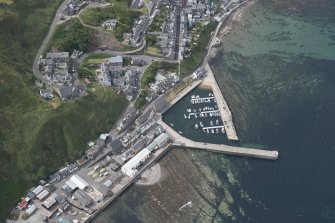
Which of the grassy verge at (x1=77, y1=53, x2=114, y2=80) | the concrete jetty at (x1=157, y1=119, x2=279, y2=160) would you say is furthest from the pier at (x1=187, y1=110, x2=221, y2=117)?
the grassy verge at (x1=77, y1=53, x2=114, y2=80)

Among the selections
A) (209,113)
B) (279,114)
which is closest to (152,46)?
(209,113)

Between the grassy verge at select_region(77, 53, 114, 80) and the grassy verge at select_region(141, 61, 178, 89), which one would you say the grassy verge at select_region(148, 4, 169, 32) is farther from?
the grassy verge at select_region(77, 53, 114, 80)

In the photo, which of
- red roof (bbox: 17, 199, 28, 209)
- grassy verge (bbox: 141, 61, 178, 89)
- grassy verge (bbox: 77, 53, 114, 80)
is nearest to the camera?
red roof (bbox: 17, 199, 28, 209)

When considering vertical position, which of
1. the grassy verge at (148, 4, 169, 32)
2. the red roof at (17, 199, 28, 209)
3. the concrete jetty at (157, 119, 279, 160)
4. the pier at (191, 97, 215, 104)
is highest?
the grassy verge at (148, 4, 169, 32)

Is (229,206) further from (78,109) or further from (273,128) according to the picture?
(78,109)

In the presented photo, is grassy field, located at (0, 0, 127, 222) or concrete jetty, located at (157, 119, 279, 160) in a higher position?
grassy field, located at (0, 0, 127, 222)

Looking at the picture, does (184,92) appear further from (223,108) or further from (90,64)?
(90,64)

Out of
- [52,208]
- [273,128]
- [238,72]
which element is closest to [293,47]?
[238,72]
